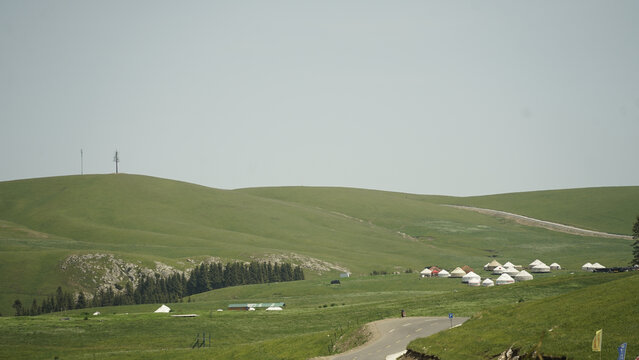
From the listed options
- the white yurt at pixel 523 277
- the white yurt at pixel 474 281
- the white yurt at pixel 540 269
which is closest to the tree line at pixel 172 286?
the white yurt at pixel 474 281

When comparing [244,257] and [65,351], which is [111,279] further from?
[65,351]

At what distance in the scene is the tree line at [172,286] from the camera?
14351cm

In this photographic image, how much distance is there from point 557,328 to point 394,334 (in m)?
24.3

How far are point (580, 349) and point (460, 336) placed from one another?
1404cm

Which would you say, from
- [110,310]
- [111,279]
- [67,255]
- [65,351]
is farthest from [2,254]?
[65,351]

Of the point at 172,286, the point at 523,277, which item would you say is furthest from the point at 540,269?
the point at 172,286

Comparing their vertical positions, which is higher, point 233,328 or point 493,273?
point 493,273

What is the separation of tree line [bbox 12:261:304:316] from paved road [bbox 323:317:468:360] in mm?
89473

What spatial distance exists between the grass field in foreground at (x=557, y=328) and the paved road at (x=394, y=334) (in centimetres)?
545

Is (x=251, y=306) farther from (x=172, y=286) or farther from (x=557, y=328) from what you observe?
(x=557, y=328)

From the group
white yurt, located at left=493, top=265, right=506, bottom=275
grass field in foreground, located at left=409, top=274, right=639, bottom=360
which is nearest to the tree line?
white yurt, located at left=493, top=265, right=506, bottom=275

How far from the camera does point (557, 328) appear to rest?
4409 cm

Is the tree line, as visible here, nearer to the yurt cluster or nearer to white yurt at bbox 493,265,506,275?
the yurt cluster

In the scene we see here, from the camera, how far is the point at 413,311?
86.8 meters
